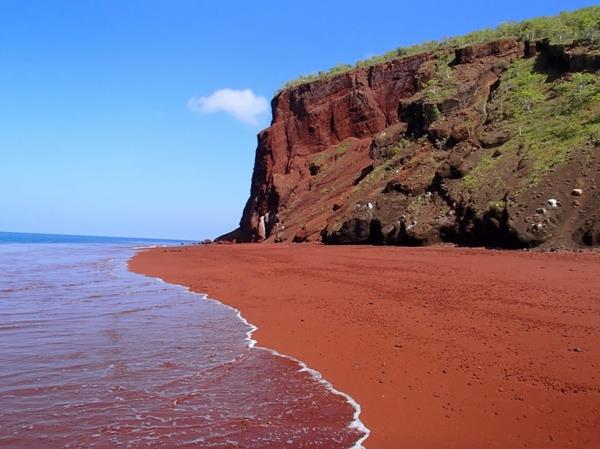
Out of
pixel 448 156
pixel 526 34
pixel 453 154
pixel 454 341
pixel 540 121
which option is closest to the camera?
pixel 454 341

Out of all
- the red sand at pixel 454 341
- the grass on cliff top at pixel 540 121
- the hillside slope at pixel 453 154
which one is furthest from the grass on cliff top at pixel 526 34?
the red sand at pixel 454 341

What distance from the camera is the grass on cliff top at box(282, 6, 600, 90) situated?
89.1 ft

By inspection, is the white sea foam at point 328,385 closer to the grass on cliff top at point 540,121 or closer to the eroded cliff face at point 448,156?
the eroded cliff face at point 448,156

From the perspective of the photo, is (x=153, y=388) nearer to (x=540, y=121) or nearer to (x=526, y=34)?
(x=540, y=121)

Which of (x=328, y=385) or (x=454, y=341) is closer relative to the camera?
(x=328, y=385)

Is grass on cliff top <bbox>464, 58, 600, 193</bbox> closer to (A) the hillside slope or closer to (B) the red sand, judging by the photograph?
(A) the hillside slope

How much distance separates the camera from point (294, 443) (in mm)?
4371

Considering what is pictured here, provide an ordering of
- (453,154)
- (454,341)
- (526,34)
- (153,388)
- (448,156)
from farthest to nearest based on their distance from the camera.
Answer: (526,34) < (448,156) < (453,154) < (454,341) < (153,388)

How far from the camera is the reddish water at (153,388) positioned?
14.7 ft

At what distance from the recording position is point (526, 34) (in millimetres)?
32375

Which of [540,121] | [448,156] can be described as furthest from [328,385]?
[540,121]

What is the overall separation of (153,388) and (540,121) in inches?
823

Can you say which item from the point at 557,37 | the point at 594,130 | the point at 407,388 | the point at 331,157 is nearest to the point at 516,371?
the point at 407,388

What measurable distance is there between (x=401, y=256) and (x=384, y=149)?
17.8 meters
